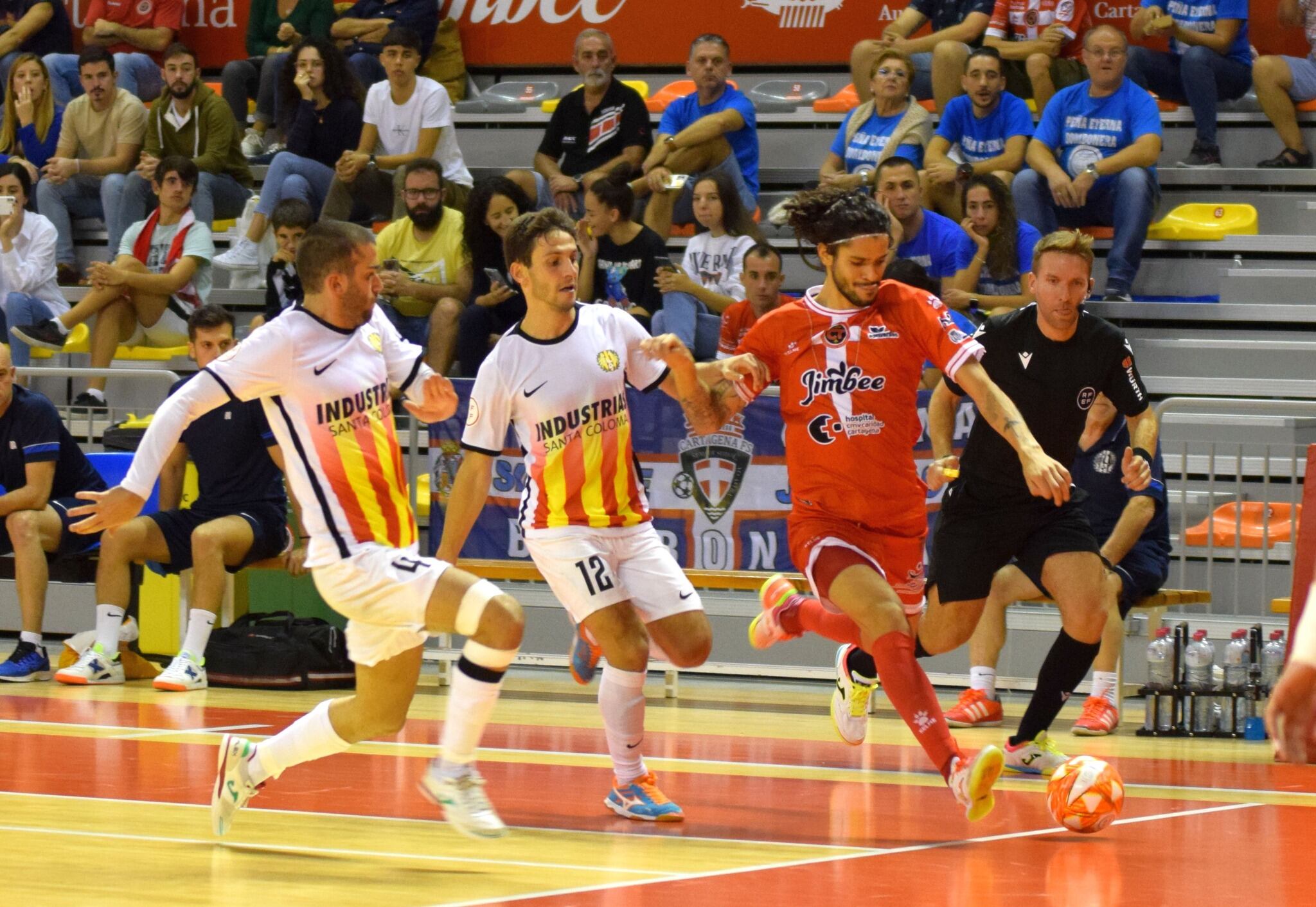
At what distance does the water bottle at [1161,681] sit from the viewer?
366 inches

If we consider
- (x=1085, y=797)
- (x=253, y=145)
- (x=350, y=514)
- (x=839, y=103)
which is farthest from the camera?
(x=253, y=145)

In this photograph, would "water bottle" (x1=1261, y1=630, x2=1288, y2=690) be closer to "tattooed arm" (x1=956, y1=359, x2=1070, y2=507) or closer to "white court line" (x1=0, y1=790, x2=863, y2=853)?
"tattooed arm" (x1=956, y1=359, x2=1070, y2=507)

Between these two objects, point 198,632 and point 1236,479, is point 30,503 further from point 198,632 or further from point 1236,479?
point 1236,479

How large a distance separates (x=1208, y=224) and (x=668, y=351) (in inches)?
310

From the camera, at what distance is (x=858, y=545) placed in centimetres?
675

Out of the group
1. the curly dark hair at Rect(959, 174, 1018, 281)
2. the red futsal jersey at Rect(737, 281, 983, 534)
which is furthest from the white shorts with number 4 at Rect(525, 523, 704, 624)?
the curly dark hair at Rect(959, 174, 1018, 281)

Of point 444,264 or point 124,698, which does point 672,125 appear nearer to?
point 444,264

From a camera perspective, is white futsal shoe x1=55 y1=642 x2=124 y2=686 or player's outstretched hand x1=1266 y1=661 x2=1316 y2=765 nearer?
player's outstretched hand x1=1266 y1=661 x2=1316 y2=765

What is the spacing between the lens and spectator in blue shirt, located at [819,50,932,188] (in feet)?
42.8

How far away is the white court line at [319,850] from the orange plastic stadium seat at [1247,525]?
18.9ft

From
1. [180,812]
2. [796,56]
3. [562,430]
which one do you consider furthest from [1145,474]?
[796,56]

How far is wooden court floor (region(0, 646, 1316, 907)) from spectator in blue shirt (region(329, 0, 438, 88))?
25.0 ft

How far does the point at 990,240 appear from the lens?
11.7 m

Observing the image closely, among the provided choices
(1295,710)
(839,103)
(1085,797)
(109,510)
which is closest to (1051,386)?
(1085,797)
